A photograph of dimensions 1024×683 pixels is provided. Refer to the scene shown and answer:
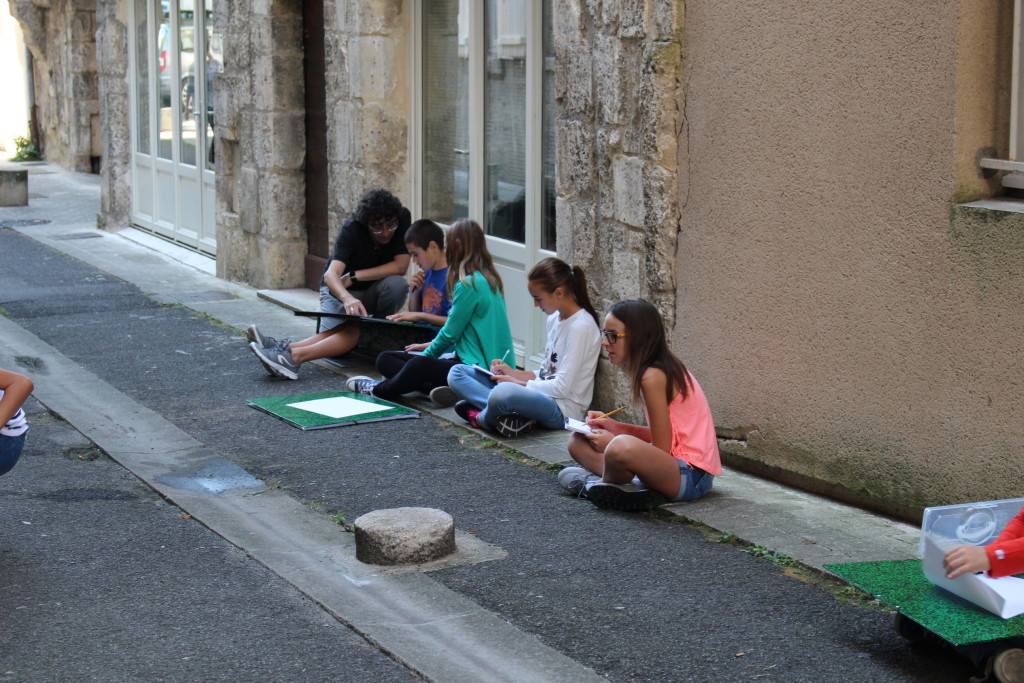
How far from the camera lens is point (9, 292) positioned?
1084 cm

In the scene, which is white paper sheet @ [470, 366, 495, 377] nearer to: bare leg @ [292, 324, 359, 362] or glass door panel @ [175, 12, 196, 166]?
bare leg @ [292, 324, 359, 362]

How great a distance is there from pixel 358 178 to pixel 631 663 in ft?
20.5


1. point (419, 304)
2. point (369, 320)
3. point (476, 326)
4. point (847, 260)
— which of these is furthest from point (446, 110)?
point (847, 260)

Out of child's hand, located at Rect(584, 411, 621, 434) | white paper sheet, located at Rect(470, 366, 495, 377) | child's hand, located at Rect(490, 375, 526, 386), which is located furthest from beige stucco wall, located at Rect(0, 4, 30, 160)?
child's hand, located at Rect(584, 411, 621, 434)

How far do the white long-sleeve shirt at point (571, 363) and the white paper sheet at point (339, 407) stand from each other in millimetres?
954

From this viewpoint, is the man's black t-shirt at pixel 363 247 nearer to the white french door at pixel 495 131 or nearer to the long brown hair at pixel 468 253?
the white french door at pixel 495 131

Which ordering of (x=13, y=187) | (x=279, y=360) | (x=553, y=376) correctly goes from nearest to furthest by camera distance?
1. (x=553, y=376)
2. (x=279, y=360)
3. (x=13, y=187)

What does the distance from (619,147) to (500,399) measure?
4.50ft

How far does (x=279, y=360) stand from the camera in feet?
25.3

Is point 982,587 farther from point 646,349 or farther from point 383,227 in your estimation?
point 383,227

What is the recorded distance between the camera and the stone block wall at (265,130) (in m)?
10.6

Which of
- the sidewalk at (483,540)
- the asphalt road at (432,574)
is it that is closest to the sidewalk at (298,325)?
the sidewalk at (483,540)

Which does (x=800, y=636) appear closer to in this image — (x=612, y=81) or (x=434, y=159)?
(x=612, y=81)

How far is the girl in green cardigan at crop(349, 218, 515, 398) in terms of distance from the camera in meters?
6.82
